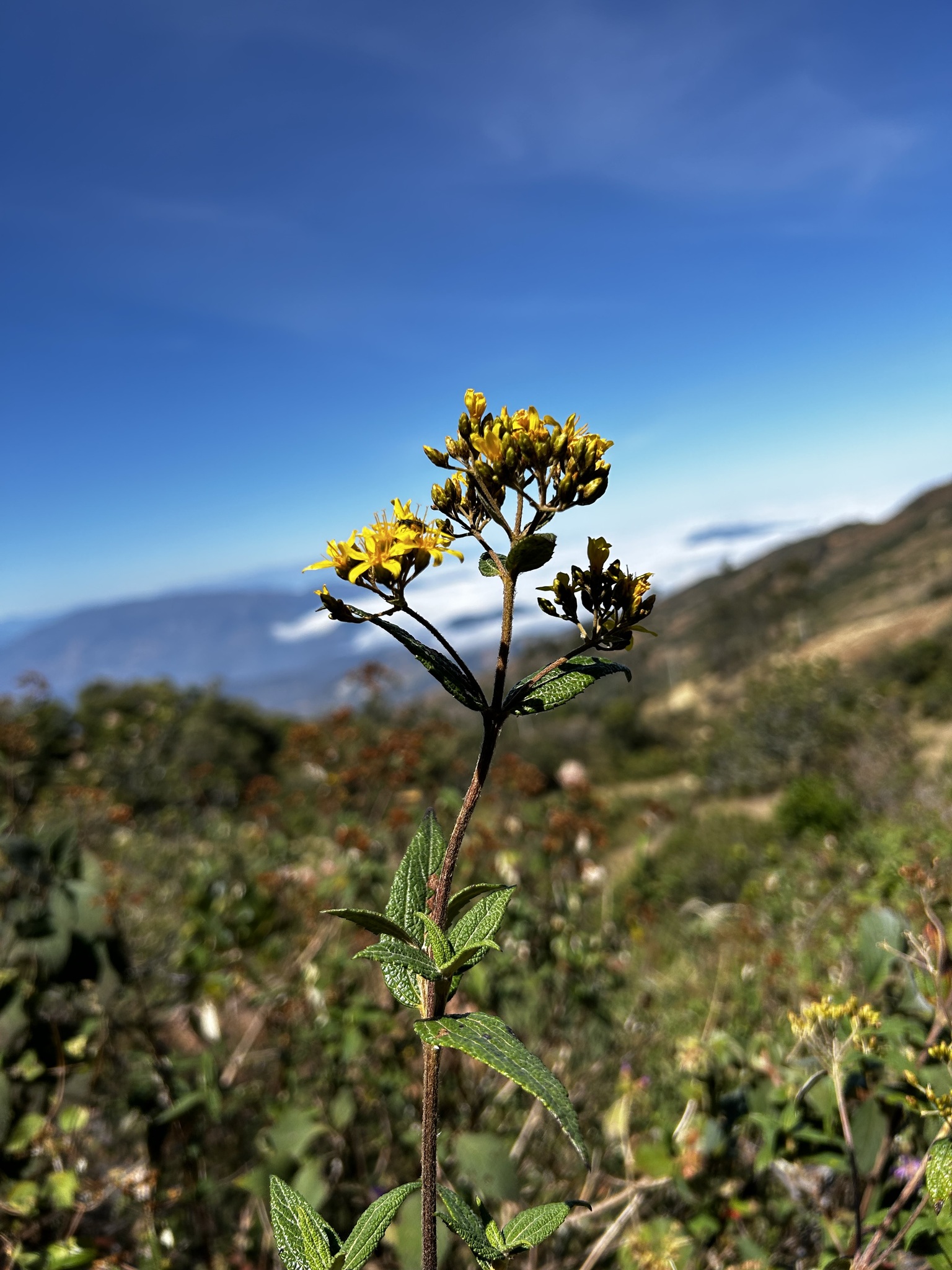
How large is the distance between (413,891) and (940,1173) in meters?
0.93

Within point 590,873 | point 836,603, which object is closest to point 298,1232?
point 590,873

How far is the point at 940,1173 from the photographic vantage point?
3.72 feet

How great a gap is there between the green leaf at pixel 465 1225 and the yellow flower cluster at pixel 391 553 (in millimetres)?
921

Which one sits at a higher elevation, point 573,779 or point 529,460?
point 529,460

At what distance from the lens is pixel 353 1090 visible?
2.95m

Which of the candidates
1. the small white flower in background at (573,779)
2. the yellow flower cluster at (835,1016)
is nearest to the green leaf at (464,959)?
the yellow flower cluster at (835,1016)

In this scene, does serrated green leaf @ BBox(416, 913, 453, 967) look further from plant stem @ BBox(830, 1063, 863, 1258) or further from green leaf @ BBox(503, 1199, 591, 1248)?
plant stem @ BBox(830, 1063, 863, 1258)

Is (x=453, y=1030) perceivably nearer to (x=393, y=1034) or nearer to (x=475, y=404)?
(x=475, y=404)

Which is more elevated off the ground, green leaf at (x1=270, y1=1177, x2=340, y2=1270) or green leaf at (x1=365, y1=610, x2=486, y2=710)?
green leaf at (x1=365, y1=610, x2=486, y2=710)

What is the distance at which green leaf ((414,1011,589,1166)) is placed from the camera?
2.65 ft

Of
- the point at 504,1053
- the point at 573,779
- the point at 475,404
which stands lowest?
the point at 573,779

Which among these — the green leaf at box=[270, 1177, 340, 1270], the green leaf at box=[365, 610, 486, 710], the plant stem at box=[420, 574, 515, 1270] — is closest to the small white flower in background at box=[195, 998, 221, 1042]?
the green leaf at box=[270, 1177, 340, 1270]

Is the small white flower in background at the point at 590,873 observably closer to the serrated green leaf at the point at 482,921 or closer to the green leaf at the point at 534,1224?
the green leaf at the point at 534,1224

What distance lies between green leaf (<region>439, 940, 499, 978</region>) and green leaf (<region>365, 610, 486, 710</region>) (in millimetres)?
325
